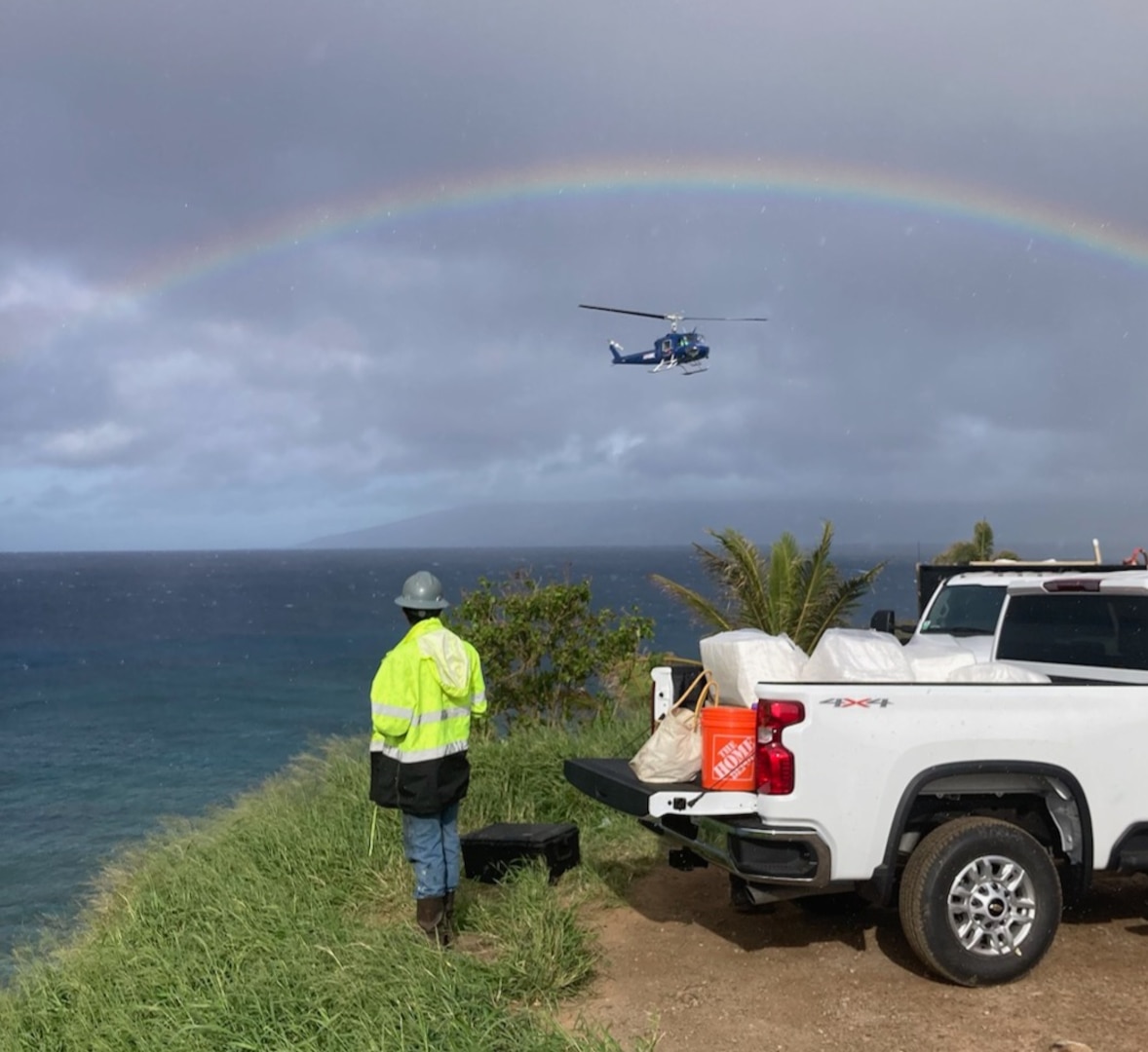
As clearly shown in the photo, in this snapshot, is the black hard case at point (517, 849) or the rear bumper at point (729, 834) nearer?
the rear bumper at point (729, 834)

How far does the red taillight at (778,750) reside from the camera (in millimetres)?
5555

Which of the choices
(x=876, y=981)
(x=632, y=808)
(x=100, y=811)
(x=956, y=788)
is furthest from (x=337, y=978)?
(x=100, y=811)

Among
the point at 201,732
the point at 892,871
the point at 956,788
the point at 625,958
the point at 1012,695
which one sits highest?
the point at 1012,695

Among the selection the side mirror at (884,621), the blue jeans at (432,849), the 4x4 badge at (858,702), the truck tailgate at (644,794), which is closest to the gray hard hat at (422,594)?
the blue jeans at (432,849)

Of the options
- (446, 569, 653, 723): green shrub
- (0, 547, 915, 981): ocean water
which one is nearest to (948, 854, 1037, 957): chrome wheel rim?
(0, 547, 915, 981): ocean water

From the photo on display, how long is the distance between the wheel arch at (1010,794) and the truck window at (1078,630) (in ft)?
4.20

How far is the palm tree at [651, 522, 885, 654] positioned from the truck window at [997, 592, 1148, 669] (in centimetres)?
1038

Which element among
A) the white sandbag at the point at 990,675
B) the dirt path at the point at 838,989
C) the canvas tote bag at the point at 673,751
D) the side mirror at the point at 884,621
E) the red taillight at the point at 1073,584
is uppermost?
the red taillight at the point at 1073,584

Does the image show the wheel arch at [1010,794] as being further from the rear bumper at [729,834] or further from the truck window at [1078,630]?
the truck window at [1078,630]

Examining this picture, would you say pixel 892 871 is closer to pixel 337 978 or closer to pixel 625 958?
pixel 625 958

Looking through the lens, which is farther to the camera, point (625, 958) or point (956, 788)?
point (625, 958)

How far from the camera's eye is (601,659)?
15.8m

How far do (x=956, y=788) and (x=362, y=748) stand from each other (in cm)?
796

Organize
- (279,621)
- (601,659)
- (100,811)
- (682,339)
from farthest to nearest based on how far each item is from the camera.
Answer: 1. (279,621)
2. (682,339)
3. (100,811)
4. (601,659)
